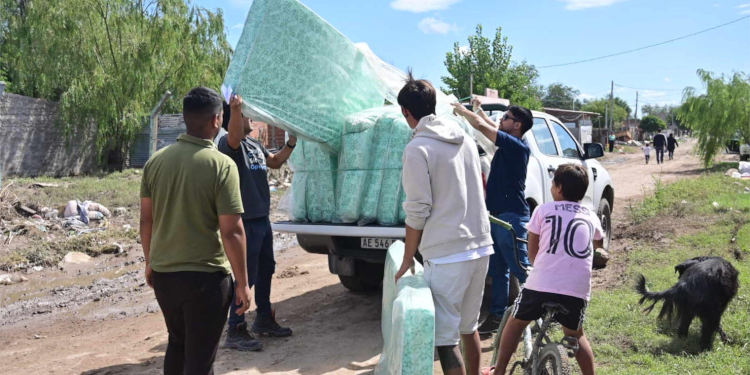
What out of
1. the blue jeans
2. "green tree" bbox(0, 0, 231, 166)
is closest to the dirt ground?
the blue jeans

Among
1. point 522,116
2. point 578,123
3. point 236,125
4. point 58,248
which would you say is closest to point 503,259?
point 522,116

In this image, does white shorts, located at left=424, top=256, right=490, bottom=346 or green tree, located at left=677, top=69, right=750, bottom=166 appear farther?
green tree, located at left=677, top=69, right=750, bottom=166

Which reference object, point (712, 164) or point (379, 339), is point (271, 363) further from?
point (712, 164)

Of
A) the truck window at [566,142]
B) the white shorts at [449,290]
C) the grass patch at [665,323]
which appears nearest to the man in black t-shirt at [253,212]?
the white shorts at [449,290]

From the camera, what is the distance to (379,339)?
550 cm

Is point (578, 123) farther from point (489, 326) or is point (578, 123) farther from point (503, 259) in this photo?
point (503, 259)

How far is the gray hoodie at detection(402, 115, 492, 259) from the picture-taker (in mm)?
3242

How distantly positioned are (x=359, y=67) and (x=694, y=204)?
9.14 m

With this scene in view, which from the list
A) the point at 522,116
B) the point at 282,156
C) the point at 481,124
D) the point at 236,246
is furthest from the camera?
the point at 282,156

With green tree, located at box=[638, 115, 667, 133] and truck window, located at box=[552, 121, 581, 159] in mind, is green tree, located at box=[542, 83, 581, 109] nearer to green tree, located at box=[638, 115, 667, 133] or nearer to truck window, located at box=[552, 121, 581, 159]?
green tree, located at box=[638, 115, 667, 133]

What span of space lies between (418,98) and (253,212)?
2.23m

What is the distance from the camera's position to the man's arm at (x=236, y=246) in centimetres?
316

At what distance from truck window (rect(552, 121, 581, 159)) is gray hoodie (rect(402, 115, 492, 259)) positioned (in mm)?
4396

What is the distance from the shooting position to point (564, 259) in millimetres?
3469
